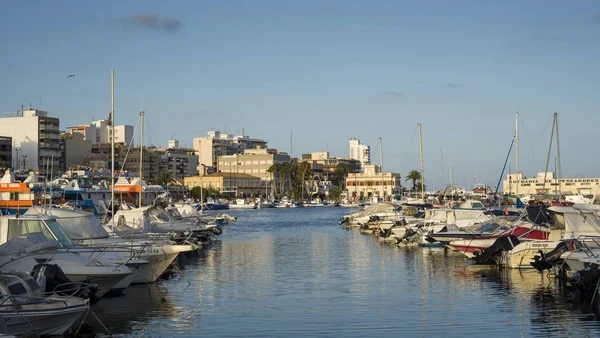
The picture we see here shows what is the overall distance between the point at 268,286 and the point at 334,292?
11.7ft

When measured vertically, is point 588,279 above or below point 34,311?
below

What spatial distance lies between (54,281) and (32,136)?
147 metres

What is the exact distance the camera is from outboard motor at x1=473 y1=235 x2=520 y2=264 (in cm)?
3978

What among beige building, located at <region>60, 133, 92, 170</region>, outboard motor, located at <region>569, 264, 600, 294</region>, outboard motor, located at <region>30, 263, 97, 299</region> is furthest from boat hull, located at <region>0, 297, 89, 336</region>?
beige building, located at <region>60, 133, 92, 170</region>

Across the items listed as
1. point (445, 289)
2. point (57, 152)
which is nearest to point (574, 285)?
point (445, 289)

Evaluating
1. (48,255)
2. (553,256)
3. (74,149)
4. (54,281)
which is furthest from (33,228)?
(74,149)

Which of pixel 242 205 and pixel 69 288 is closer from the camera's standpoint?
pixel 69 288

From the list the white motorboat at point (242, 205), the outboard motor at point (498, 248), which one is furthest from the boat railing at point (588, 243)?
the white motorboat at point (242, 205)

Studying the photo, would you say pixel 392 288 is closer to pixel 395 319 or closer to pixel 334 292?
pixel 334 292

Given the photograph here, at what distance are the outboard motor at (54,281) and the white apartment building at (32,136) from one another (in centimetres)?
14164

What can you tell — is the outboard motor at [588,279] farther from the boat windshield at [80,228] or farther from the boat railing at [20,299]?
the boat windshield at [80,228]

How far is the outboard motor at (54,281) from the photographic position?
23281 millimetres

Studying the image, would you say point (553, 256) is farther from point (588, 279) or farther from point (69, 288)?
point (69, 288)

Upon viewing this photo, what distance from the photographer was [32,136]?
535 ft
